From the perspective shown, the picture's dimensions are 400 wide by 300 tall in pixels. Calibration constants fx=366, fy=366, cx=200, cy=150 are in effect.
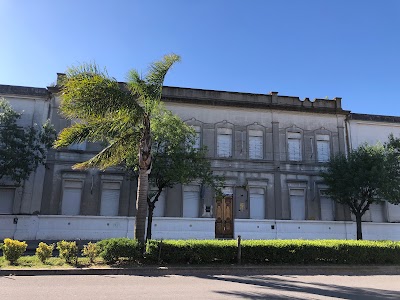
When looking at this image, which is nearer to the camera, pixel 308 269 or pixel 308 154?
pixel 308 269

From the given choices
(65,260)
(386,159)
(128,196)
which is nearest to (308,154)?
(386,159)

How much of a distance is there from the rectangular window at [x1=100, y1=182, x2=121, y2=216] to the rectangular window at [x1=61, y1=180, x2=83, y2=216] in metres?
1.29

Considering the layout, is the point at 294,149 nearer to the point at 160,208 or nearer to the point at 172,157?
the point at 160,208

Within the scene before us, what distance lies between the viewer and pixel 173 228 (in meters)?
21.0

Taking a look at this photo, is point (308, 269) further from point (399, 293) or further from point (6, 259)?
point (6, 259)

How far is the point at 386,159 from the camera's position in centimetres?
2086

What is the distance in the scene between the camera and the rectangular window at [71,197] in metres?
20.4

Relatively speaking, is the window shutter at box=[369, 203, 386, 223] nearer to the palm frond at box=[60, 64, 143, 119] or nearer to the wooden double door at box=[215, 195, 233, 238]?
the wooden double door at box=[215, 195, 233, 238]

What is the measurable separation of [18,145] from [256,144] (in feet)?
44.6

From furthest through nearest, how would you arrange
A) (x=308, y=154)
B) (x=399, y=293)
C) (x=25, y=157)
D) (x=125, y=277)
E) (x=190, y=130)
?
(x=308, y=154) < (x=25, y=157) < (x=190, y=130) < (x=125, y=277) < (x=399, y=293)

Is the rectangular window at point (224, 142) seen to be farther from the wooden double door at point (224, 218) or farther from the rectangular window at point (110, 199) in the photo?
the rectangular window at point (110, 199)

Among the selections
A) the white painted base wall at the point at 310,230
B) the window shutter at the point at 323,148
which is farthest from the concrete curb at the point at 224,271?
the window shutter at the point at 323,148

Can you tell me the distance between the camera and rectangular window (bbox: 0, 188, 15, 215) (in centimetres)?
1983

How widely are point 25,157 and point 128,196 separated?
581cm
